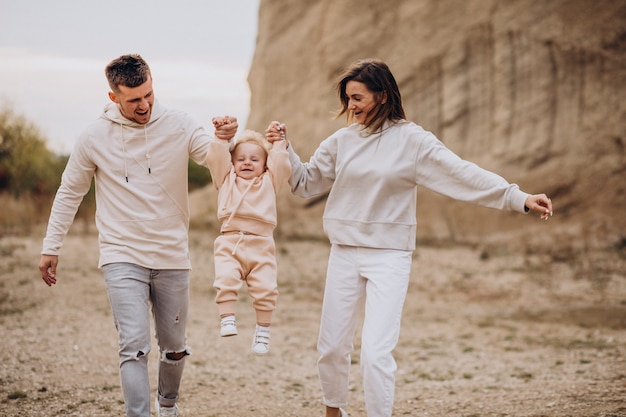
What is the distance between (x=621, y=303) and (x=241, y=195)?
22.6ft

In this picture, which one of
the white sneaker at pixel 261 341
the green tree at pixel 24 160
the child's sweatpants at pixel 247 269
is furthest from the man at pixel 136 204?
the green tree at pixel 24 160

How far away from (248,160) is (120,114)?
67 cm

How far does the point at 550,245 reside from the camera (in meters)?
Result: 13.1

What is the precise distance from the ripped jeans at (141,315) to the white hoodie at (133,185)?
7cm

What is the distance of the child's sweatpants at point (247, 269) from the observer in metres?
4.22

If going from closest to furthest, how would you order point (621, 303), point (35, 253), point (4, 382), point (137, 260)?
point (137, 260)
point (4, 382)
point (621, 303)
point (35, 253)

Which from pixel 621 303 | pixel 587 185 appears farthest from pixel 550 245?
pixel 621 303

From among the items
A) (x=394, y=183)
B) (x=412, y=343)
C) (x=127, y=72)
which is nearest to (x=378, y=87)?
Answer: (x=394, y=183)

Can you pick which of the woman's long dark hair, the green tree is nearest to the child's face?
the woman's long dark hair

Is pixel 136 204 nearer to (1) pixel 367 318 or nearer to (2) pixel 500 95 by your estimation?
(1) pixel 367 318

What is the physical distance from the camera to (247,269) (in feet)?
14.1

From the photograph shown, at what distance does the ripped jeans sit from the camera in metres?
4.06

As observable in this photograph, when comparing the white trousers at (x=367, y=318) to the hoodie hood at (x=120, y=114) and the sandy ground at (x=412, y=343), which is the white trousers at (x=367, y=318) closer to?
the hoodie hood at (x=120, y=114)

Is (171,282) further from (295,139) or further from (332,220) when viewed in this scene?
(295,139)
